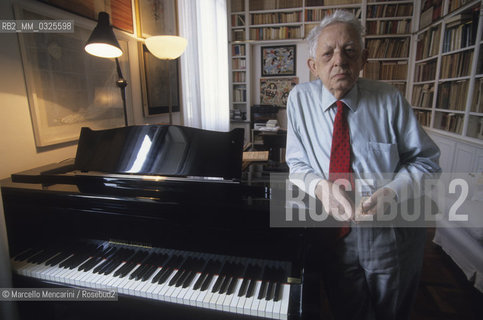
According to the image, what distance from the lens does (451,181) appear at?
313cm

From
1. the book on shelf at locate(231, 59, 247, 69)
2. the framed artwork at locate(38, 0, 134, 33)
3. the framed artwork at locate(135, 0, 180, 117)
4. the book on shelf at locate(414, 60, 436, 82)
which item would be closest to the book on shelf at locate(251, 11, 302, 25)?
the book on shelf at locate(231, 59, 247, 69)

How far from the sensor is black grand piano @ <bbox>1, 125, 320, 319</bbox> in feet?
3.00

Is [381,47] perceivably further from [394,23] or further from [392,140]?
[392,140]

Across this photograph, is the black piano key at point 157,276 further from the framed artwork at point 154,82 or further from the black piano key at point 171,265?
the framed artwork at point 154,82

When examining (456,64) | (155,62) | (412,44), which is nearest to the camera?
(155,62)

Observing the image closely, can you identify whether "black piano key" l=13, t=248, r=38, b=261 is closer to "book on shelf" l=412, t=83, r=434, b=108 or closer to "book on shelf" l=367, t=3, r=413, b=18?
"book on shelf" l=412, t=83, r=434, b=108

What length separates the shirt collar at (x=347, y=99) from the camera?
3.35ft

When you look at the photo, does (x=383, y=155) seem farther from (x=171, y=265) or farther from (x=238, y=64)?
(x=238, y=64)

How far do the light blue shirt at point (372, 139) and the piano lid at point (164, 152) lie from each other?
305 millimetres

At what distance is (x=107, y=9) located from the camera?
6.02 feet

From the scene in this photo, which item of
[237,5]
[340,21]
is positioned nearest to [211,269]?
[340,21]

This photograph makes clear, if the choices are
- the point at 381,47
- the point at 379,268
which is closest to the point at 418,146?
the point at 379,268

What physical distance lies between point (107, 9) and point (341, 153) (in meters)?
1.85

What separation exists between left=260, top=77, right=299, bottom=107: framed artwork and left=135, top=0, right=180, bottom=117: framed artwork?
2.81 metres
